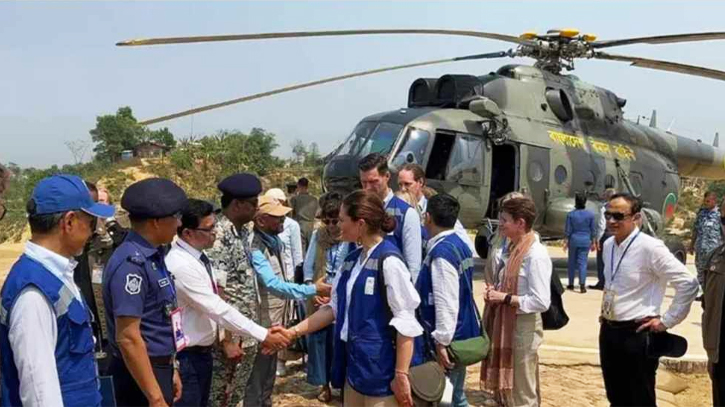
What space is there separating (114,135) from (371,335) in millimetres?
52366

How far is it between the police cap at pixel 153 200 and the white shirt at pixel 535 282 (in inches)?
98.5

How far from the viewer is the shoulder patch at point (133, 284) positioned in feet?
9.41

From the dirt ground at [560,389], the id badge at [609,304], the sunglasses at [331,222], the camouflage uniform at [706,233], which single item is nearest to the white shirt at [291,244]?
the dirt ground at [560,389]

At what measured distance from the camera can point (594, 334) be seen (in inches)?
316

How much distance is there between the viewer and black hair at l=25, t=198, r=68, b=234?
238 cm

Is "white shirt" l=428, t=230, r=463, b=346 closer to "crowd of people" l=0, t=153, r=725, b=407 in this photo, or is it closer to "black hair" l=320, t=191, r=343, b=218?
"crowd of people" l=0, t=153, r=725, b=407

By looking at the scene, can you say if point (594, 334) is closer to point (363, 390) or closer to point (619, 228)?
point (619, 228)

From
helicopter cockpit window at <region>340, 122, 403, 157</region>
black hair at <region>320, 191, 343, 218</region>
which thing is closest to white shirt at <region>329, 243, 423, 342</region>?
black hair at <region>320, 191, 343, 218</region>

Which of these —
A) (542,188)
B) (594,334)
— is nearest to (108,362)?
(594,334)

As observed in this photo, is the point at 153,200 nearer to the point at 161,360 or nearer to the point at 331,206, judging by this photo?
the point at 161,360

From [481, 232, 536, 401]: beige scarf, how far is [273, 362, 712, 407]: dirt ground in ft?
2.79

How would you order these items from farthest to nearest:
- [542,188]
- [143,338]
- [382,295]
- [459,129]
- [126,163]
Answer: [126,163], [542,188], [459,129], [382,295], [143,338]

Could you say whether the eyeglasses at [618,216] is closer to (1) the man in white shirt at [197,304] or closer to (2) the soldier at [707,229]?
(1) the man in white shirt at [197,304]

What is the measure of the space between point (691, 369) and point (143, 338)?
5635 mm
